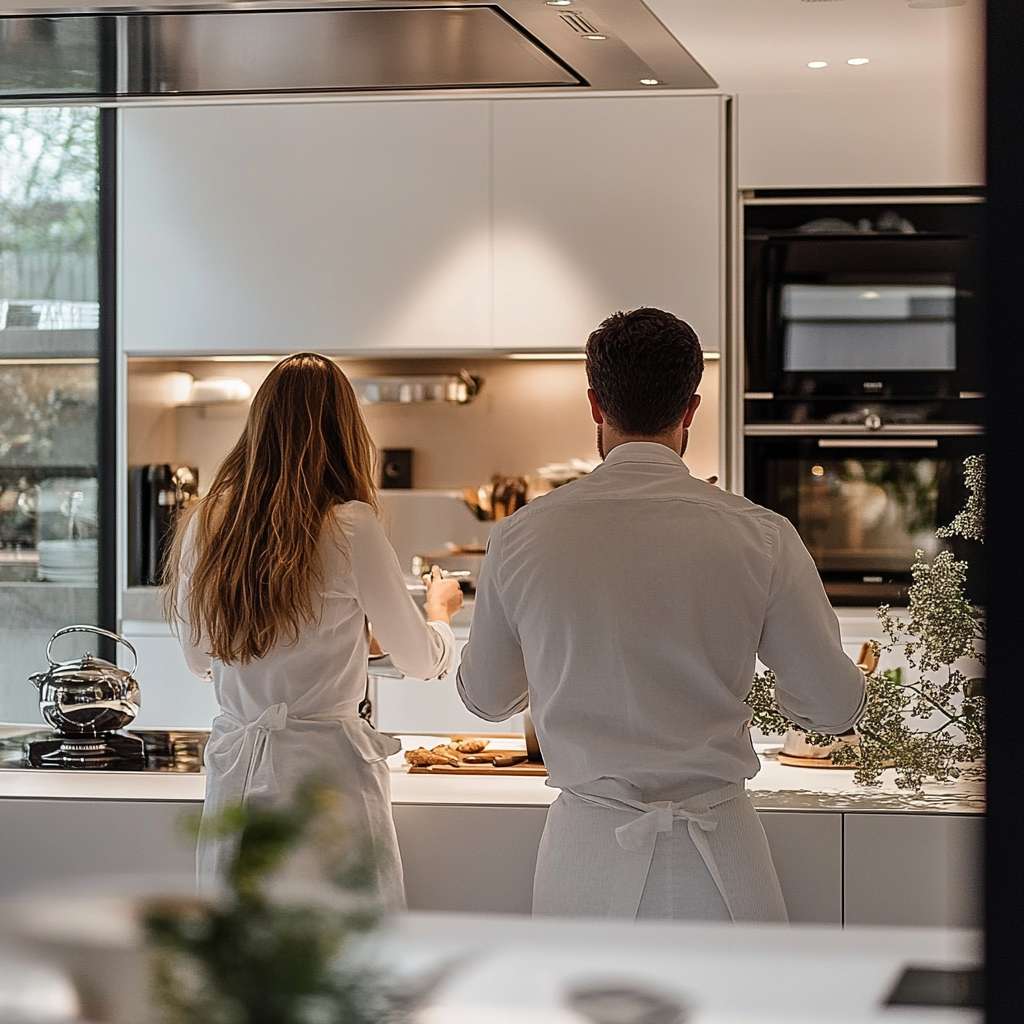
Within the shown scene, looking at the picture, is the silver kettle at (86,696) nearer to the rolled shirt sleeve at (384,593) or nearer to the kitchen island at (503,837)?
the kitchen island at (503,837)

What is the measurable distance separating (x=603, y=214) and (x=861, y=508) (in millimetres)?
1032

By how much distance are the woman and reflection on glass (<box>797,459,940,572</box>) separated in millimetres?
2055

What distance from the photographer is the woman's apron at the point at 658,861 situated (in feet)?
5.16

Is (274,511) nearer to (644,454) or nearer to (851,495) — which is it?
(644,454)

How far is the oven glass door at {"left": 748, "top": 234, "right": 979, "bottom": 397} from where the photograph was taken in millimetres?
3762

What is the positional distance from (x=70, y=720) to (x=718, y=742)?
48.5 inches

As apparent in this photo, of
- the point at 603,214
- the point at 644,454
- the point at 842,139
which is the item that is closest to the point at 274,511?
the point at 644,454

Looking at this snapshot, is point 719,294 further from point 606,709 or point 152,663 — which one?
point 606,709

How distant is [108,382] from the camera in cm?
406

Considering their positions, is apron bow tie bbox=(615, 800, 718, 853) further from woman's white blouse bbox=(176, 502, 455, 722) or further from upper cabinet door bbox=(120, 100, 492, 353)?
upper cabinet door bbox=(120, 100, 492, 353)

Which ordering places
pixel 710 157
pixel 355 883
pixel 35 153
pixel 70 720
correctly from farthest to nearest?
pixel 35 153 → pixel 710 157 → pixel 70 720 → pixel 355 883

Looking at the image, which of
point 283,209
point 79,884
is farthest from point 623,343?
point 283,209

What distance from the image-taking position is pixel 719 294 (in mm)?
3775

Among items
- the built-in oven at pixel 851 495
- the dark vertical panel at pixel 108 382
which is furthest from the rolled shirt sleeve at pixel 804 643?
the dark vertical panel at pixel 108 382
